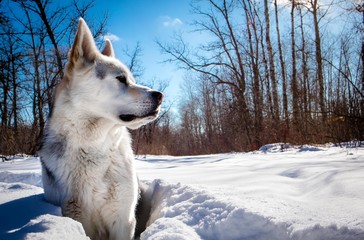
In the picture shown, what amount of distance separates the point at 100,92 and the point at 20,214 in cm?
121

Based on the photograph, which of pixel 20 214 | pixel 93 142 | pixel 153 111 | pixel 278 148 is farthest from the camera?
pixel 278 148

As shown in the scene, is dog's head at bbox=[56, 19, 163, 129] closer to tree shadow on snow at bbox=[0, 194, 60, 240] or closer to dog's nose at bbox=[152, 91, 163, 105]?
dog's nose at bbox=[152, 91, 163, 105]

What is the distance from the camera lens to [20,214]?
1.76 meters

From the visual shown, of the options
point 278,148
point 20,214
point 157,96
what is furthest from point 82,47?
point 278,148

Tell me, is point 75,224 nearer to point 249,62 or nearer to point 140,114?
point 140,114

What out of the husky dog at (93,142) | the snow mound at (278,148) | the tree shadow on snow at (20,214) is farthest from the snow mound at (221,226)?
the snow mound at (278,148)

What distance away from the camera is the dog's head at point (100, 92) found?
2428mm

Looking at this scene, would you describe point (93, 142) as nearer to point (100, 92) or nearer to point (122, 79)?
point (100, 92)

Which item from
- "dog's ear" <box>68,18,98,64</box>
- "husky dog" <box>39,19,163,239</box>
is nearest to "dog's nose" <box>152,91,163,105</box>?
"husky dog" <box>39,19,163,239</box>

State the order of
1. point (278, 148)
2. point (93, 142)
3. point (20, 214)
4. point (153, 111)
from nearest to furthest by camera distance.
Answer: point (20, 214), point (93, 142), point (153, 111), point (278, 148)

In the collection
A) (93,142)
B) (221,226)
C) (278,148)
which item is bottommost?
(221,226)

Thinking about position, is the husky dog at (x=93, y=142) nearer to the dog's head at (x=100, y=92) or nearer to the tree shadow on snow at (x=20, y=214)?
the dog's head at (x=100, y=92)

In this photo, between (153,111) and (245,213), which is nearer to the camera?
(245,213)

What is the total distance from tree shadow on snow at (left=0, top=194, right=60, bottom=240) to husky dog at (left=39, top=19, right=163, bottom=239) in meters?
0.19
